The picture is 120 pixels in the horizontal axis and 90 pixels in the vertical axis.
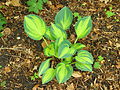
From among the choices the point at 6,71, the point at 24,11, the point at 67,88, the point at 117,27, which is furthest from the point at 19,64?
the point at 117,27

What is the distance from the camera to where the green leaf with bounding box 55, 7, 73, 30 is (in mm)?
2482

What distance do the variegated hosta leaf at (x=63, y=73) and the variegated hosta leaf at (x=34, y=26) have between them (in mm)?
469

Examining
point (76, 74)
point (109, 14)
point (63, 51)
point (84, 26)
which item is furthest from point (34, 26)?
point (109, 14)

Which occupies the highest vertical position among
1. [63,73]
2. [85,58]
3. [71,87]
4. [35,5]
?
[35,5]

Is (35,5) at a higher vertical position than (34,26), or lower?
higher

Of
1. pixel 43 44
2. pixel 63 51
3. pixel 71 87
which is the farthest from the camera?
pixel 43 44

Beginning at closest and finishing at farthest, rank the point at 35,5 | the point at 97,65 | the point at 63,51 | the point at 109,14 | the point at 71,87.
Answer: the point at 63,51 → the point at 71,87 → the point at 97,65 → the point at 35,5 → the point at 109,14

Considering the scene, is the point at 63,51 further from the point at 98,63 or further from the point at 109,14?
the point at 109,14

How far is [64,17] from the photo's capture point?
251 centimetres

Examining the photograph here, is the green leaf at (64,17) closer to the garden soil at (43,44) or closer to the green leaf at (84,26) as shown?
the green leaf at (84,26)

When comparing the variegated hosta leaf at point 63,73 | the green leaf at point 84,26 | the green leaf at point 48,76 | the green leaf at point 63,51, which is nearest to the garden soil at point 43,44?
the green leaf at point 48,76

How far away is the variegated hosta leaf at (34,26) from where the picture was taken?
2.37m

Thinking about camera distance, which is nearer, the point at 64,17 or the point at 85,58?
the point at 85,58

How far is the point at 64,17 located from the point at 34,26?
40 centimetres
